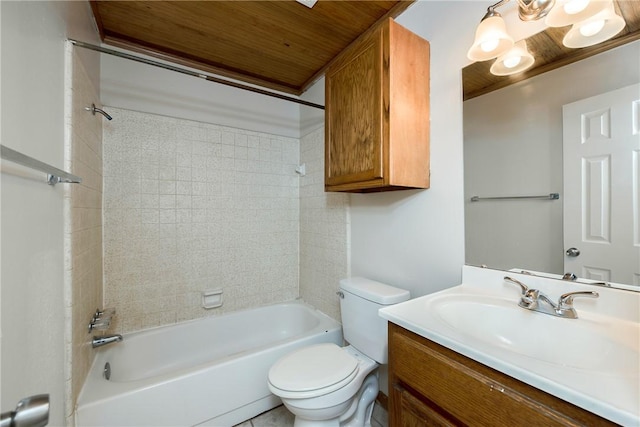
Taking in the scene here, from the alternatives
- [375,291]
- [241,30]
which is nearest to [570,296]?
[375,291]

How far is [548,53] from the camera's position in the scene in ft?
3.08

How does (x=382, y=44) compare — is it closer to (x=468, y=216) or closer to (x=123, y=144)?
(x=468, y=216)

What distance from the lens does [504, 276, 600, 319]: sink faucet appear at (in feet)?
2.61

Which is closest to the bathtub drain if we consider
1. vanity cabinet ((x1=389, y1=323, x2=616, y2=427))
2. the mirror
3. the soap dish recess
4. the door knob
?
the soap dish recess

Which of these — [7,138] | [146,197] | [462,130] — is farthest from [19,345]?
[462,130]

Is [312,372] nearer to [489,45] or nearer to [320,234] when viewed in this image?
[320,234]

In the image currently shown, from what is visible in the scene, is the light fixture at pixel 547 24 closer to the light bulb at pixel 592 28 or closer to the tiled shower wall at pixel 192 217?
the light bulb at pixel 592 28

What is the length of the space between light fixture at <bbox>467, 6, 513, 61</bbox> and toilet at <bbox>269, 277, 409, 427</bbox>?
1134mm

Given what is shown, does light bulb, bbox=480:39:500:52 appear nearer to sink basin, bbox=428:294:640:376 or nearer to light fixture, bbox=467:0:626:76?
light fixture, bbox=467:0:626:76

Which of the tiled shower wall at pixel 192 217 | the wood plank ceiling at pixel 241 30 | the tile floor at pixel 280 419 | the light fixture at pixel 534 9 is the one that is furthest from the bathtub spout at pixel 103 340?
the light fixture at pixel 534 9

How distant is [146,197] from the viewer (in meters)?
1.82

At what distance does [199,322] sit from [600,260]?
7.55 ft

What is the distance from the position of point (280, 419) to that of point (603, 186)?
1883mm

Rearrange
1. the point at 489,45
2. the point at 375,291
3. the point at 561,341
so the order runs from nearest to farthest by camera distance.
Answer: the point at 561,341 → the point at 489,45 → the point at 375,291
